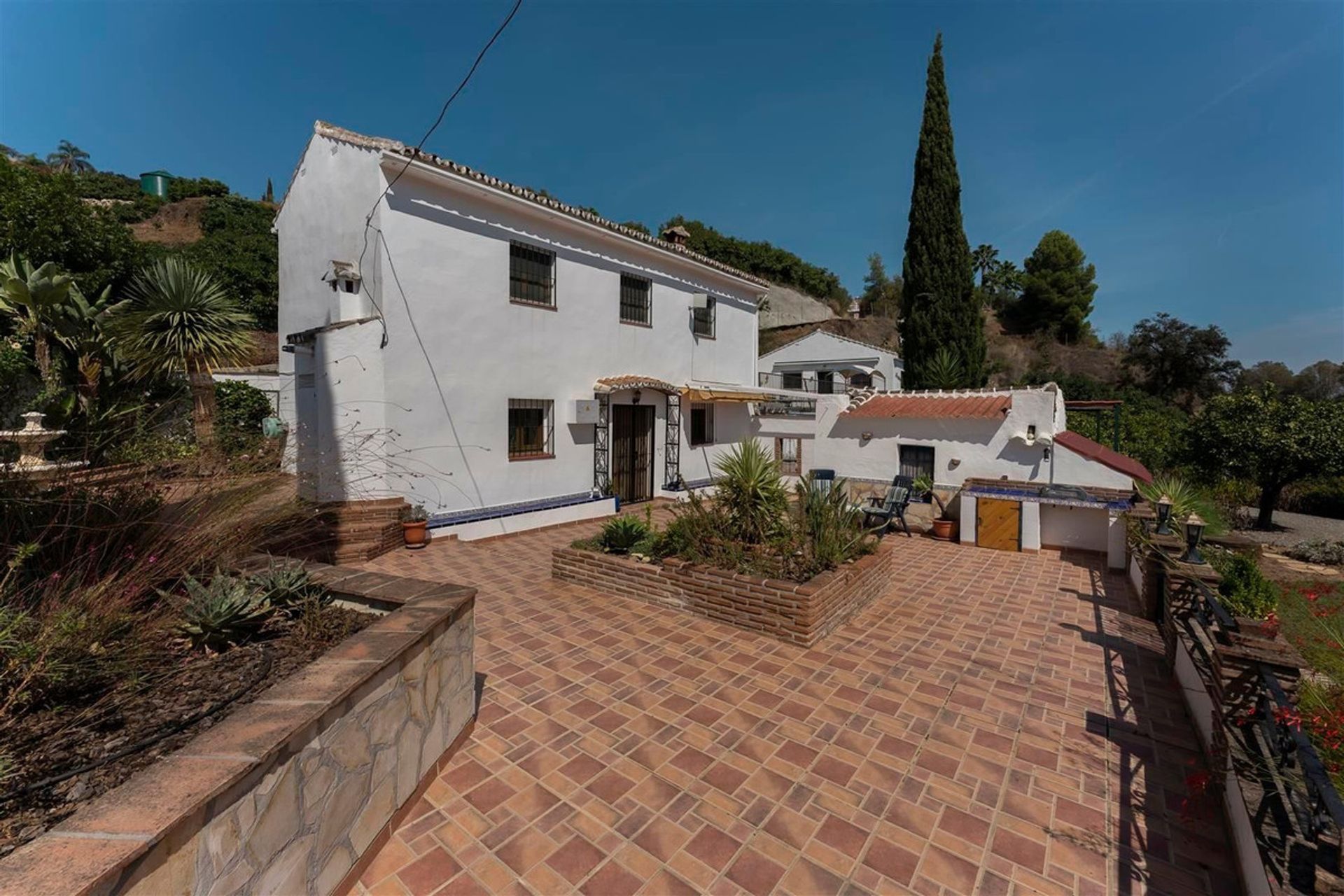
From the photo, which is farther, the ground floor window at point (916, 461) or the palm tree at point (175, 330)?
the ground floor window at point (916, 461)

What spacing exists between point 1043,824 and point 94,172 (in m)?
80.9

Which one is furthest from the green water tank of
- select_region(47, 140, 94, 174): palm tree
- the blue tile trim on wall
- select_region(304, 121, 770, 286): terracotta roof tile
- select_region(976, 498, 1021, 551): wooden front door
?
select_region(976, 498, 1021, 551): wooden front door

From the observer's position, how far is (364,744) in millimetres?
2943

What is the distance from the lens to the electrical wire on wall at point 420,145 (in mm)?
5957

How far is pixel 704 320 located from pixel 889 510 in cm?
936

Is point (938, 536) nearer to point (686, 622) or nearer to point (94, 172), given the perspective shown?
point (686, 622)

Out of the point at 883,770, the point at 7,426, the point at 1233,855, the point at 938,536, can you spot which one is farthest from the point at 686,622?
the point at 938,536

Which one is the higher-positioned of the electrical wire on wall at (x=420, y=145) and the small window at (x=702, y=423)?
the electrical wire on wall at (x=420, y=145)

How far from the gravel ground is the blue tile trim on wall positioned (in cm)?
1911

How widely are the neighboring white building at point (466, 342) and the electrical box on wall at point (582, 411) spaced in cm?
4

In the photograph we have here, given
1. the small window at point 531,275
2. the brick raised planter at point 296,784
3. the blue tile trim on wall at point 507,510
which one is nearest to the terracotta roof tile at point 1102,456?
the blue tile trim on wall at point 507,510

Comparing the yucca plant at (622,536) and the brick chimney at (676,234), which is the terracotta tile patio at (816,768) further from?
the brick chimney at (676,234)

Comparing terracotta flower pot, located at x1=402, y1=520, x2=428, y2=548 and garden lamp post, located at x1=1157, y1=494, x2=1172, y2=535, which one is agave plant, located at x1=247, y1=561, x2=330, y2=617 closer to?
terracotta flower pot, located at x1=402, y1=520, x2=428, y2=548

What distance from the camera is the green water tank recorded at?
45219mm
